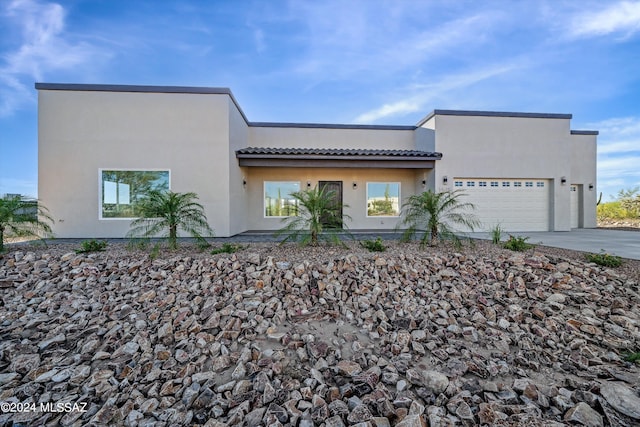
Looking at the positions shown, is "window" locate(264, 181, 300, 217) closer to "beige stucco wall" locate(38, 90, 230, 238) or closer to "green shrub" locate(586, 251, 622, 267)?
"beige stucco wall" locate(38, 90, 230, 238)

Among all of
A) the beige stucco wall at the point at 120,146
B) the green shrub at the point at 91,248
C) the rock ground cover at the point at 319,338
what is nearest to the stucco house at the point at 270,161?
the beige stucco wall at the point at 120,146

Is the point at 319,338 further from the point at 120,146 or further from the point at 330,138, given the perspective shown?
the point at 330,138

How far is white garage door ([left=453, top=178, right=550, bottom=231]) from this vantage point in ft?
35.5

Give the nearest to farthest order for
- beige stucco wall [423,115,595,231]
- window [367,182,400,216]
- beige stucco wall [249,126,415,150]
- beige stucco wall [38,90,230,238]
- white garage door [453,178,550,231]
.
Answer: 1. beige stucco wall [38,90,230,238]
2. beige stucco wall [423,115,595,231]
3. white garage door [453,178,550,231]
4. window [367,182,400,216]
5. beige stucco wall [249,126,415,150]

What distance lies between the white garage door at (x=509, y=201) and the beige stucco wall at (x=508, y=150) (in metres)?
0.27

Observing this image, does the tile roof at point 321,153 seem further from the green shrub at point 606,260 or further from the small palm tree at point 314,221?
the green shrub at point 606,260

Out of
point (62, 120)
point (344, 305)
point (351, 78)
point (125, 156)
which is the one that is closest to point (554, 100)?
point (351, 78)

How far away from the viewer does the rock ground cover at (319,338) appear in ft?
8.21

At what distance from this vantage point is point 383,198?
1158 cm

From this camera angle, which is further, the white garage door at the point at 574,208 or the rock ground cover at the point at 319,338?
the white garage door at the point at 574,208

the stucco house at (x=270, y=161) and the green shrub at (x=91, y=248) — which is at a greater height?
the stucco house at (x=270, y=161)

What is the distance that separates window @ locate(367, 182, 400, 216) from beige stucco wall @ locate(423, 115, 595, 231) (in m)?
1.77

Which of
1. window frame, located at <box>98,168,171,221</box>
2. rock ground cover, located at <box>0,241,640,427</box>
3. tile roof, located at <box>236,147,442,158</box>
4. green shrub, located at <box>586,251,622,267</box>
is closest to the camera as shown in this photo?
rock ground cover, located at <box>0,241,640,427</box>

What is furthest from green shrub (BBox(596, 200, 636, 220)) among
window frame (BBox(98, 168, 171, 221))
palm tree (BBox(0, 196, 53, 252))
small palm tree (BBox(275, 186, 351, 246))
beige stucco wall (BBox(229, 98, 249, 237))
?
palm tree (BBox(0, 196, 53, 252))
